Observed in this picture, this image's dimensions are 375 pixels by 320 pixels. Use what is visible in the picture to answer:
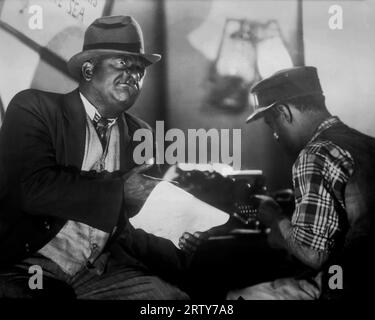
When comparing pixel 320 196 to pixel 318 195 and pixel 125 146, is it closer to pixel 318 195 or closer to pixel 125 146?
pixel 318 195

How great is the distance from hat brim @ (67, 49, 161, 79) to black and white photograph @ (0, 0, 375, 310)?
0.01 metres

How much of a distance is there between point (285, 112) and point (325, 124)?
8.3 inches

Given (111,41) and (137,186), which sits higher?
Answer: (111,41)

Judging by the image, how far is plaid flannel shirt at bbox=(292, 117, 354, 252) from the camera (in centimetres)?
209

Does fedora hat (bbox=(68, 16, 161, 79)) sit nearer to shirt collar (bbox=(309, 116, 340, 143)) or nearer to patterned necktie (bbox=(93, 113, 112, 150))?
patterned necktie (bbox=(93, 113, 112, 150))

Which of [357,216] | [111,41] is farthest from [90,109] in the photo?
[357,216]

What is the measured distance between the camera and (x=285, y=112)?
237cm

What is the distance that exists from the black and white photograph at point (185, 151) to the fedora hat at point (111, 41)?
11mm

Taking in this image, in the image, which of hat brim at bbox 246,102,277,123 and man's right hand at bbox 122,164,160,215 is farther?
hat brim at bbox 246,102,277,123

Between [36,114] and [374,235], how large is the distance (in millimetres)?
1758

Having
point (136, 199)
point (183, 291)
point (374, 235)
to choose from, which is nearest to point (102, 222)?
point (136, 199)

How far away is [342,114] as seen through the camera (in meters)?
2.49

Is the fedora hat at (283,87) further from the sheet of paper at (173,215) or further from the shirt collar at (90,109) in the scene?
the shirt collar at (90,109)

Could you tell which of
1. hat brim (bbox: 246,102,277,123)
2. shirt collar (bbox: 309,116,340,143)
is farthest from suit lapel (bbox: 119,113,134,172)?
shirt collar (bbox: 309,116,340,143)
